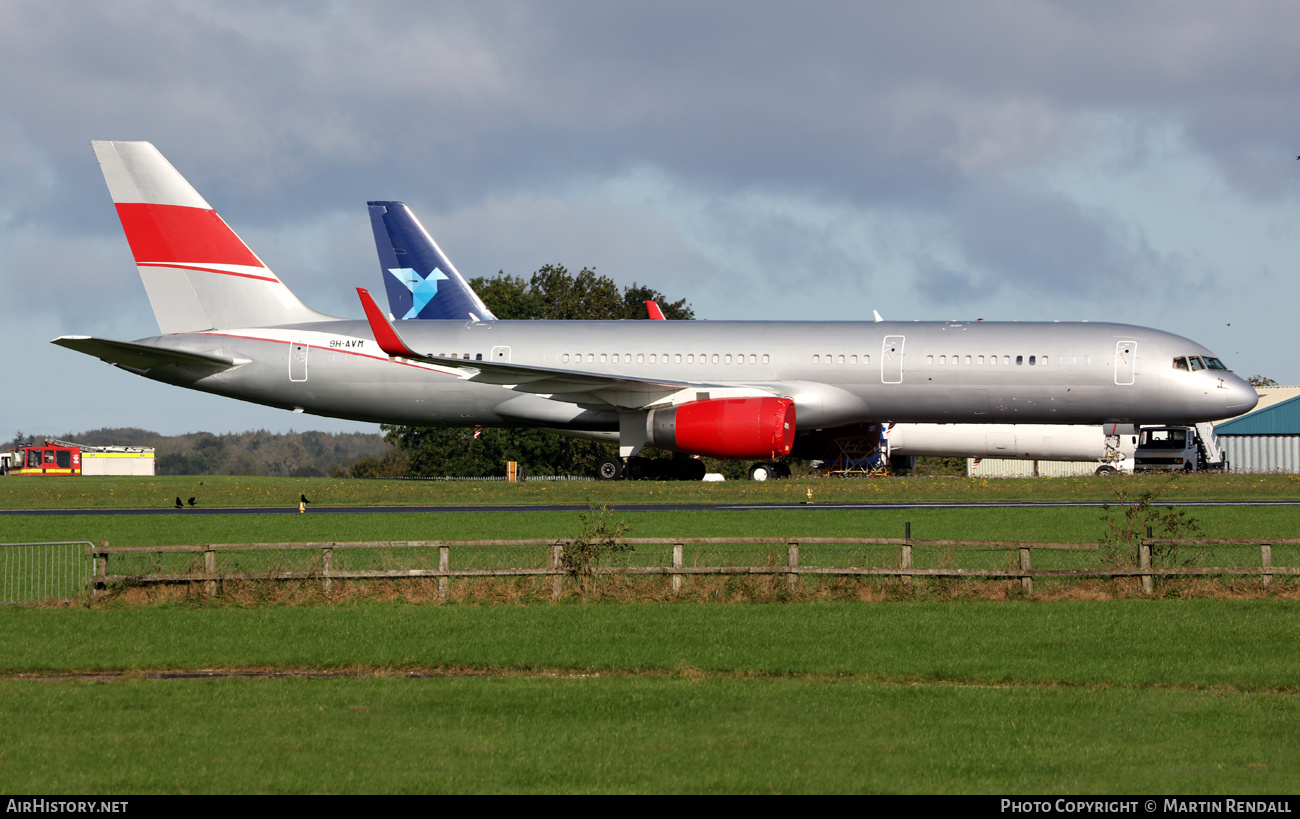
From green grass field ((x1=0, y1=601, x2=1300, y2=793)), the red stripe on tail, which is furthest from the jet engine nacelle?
green grass field ((x1=0, y1=601, x2=1300, y2=793))

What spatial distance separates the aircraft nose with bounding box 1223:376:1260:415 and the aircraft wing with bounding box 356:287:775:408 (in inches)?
544

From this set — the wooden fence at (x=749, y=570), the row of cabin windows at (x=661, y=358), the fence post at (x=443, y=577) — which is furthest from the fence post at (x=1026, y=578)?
the row of cabin windows at (x=661, y=358)

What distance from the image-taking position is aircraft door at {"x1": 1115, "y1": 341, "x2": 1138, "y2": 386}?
3806 centimetres

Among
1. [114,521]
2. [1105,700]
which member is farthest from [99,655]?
[114,521]

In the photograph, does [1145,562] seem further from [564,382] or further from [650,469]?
[650,469]

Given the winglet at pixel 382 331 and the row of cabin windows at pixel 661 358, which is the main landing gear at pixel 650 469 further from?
the winglet at pixel 382 331

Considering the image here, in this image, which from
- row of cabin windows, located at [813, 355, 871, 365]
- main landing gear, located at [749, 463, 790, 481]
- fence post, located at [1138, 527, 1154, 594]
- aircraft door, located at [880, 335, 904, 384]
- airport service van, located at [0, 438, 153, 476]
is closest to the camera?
fence post, located at [1138, 527, 1154, 594]

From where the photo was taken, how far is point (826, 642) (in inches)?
603

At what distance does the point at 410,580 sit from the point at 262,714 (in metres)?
8.11

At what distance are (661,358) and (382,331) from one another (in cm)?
946

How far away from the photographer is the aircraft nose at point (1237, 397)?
37969 mm

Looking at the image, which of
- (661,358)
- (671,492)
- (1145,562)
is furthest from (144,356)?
(1145,562)

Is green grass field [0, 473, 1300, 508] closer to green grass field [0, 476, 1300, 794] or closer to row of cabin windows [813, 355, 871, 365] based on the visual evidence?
row of cabin windows [813, 355, 871, 365]

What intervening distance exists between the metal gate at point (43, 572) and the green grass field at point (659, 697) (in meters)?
1.85
